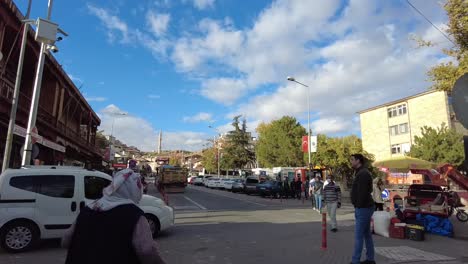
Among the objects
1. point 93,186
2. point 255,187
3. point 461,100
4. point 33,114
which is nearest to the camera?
point 461,100

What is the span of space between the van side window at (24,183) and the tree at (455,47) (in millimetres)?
13442

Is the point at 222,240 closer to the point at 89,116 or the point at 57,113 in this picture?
the point at 57,113

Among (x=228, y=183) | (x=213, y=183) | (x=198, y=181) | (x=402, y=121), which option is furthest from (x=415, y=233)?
(x=198, y=181)

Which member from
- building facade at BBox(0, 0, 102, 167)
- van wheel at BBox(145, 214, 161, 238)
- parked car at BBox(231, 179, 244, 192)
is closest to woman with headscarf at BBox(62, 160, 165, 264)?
van wheel at BBox(145, 214, 161, 238)

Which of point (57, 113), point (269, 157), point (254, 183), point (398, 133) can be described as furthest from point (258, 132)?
point (57, 113)

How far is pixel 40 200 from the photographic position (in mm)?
8523

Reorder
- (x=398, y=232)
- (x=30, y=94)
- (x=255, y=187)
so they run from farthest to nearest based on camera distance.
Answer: (x=255, y=187), (x=30, y=94), (x=398, y=232)

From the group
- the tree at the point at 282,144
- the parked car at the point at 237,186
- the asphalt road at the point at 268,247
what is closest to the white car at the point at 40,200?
the asphalt road at the point at 268,247

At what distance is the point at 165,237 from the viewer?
33.7 ft

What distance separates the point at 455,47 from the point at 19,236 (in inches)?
614

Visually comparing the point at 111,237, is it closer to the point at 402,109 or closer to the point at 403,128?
the point at 403,128

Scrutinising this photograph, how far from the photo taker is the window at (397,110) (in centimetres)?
5226

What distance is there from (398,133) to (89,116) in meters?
41.9

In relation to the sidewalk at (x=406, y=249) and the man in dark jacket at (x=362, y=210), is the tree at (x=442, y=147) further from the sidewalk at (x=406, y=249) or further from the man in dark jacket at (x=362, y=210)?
the man in dark jacket at (x=362, y=210)
